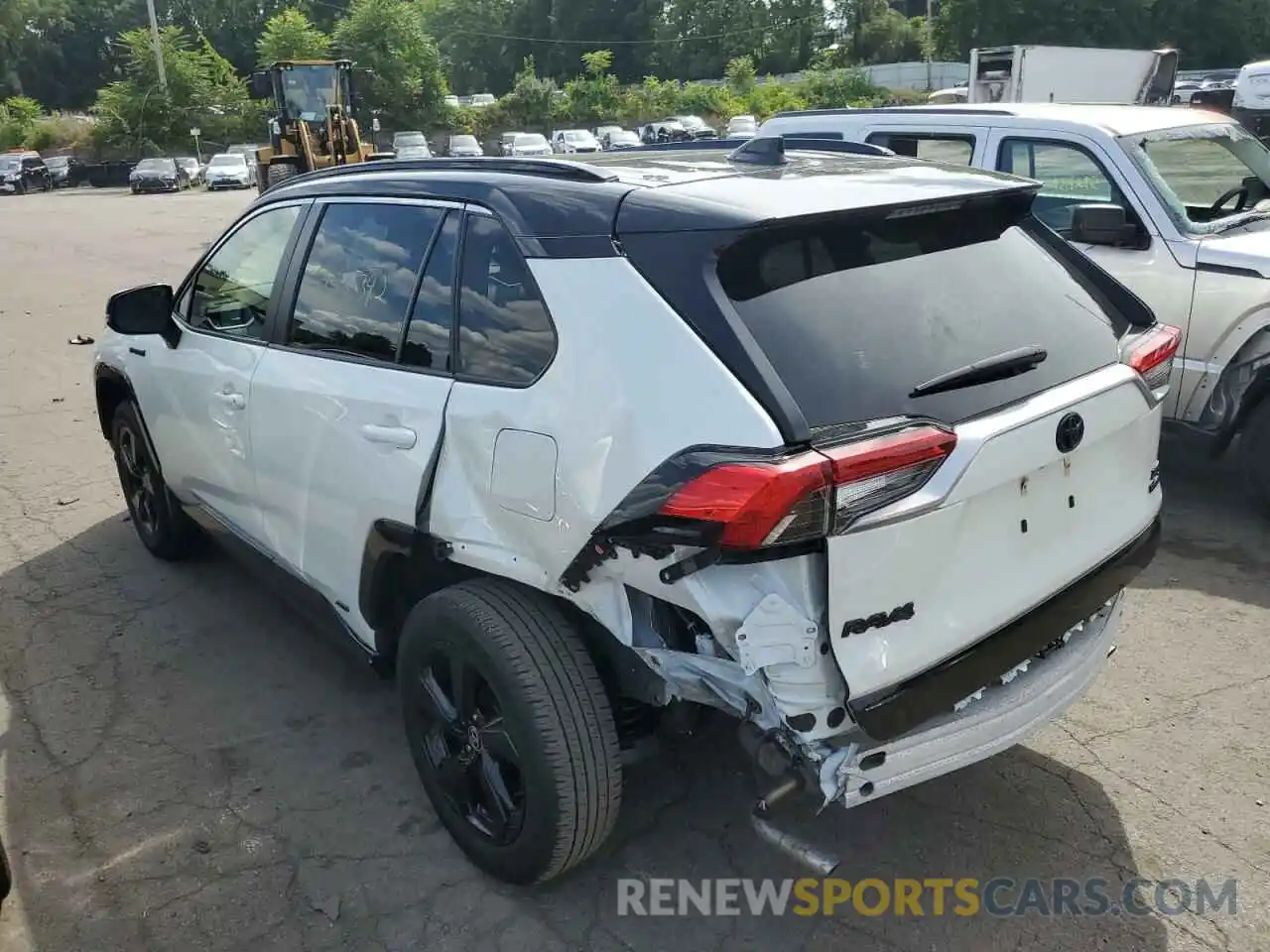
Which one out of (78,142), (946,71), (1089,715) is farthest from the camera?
(946,71)

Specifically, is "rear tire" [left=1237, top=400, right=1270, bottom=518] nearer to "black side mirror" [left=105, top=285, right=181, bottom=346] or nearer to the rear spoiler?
the rear spoiler

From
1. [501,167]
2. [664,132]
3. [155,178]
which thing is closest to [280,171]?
[155,178]

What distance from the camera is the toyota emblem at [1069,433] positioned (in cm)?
242

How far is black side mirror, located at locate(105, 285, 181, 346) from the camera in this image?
161 inches

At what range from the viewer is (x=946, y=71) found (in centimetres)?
7238

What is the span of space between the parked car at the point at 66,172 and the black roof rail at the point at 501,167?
51181 mm

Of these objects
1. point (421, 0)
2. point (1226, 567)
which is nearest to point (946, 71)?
point (421, 0)

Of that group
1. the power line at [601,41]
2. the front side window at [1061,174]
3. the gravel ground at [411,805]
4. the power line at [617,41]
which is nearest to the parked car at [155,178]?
the gravel ground at [411,805]

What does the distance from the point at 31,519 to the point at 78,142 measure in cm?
5911

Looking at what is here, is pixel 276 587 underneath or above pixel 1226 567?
above

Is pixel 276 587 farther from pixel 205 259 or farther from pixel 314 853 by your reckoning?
pixel 205 259

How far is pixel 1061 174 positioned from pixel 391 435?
454 centimetres

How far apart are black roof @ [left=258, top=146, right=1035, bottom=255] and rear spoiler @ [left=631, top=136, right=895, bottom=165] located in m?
0.05

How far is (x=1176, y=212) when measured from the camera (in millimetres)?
5262
